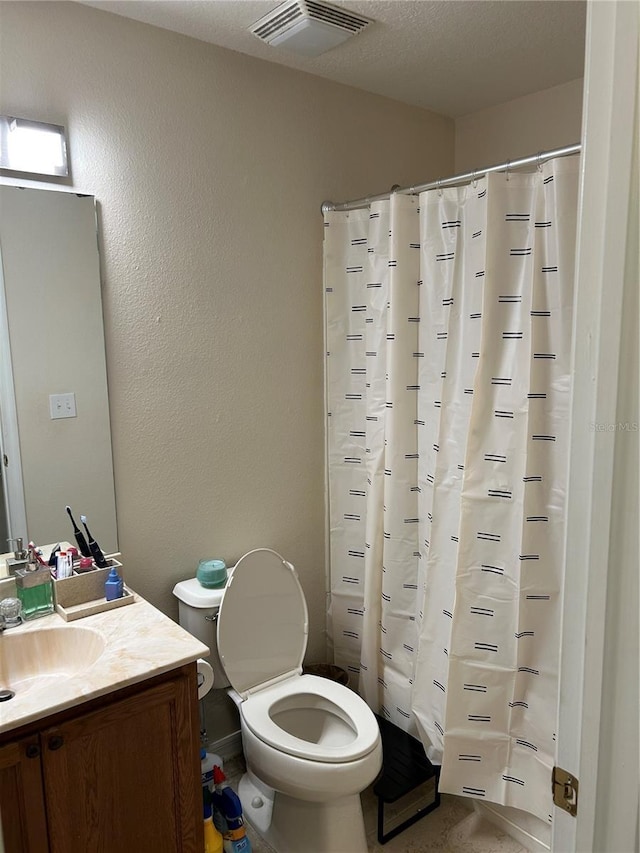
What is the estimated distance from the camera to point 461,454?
2.04 metres

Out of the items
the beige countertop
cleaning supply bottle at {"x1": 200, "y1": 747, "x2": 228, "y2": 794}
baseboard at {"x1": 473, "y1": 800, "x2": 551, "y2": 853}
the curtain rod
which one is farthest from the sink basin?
the curtain rod

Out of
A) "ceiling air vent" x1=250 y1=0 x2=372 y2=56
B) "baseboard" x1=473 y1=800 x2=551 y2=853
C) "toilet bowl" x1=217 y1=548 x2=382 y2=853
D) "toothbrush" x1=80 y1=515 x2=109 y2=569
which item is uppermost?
"ceiling air vent" x1=250 y1=0 x2=372 y2=56

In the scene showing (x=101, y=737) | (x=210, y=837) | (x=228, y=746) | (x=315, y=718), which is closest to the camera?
(x=101, y=737)

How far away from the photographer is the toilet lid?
2.09 metres

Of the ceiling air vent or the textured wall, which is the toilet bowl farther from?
the ceiling air vent

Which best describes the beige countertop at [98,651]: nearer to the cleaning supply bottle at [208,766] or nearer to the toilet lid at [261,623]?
the toilet lid at [261,623]

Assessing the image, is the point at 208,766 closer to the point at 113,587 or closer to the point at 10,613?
the point at 113,587

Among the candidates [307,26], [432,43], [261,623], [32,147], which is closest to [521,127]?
[432,43]

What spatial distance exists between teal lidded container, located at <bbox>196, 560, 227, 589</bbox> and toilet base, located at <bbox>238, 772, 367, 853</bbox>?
2.22 ft

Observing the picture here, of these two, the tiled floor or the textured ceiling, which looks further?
the tiled floor

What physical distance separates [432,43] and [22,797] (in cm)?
235

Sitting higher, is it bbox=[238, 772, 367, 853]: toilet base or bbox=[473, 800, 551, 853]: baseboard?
bbox=[238, 772, 367, 853]: toilet base

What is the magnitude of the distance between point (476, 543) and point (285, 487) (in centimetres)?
80

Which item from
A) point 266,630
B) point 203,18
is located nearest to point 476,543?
point 266,630
